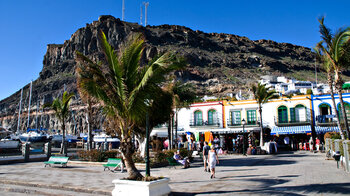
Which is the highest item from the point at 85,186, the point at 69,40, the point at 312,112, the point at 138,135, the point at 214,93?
the point at 69,40

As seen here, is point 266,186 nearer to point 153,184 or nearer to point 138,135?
point 153,184

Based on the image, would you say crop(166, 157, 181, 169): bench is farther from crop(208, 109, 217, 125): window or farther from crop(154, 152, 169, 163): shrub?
crop(208, 109, 217, 125): window

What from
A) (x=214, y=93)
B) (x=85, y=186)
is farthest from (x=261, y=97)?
(x=214, y=93)

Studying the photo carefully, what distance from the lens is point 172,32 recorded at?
416ft

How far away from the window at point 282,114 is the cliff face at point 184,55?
4712cm

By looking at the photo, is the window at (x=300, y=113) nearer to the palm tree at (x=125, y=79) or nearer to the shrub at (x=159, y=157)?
the shrub at (x=159, y=157)

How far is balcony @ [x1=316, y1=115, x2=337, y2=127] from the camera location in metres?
26.4

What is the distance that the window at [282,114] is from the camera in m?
28.9

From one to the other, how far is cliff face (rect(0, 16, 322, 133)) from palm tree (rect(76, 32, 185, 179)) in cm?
6865

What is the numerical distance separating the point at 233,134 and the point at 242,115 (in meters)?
2.42

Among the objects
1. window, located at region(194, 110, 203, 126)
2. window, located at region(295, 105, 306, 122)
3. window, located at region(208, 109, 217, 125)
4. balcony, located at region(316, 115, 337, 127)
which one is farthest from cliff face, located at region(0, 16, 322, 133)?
balcony, located at region(316, 115, 337, 127)

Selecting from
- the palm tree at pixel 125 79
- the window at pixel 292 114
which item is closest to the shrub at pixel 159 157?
the palm tree at pixel 125 79

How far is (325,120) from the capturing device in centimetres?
2691

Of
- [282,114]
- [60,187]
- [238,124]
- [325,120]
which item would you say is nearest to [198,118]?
[238,124]
